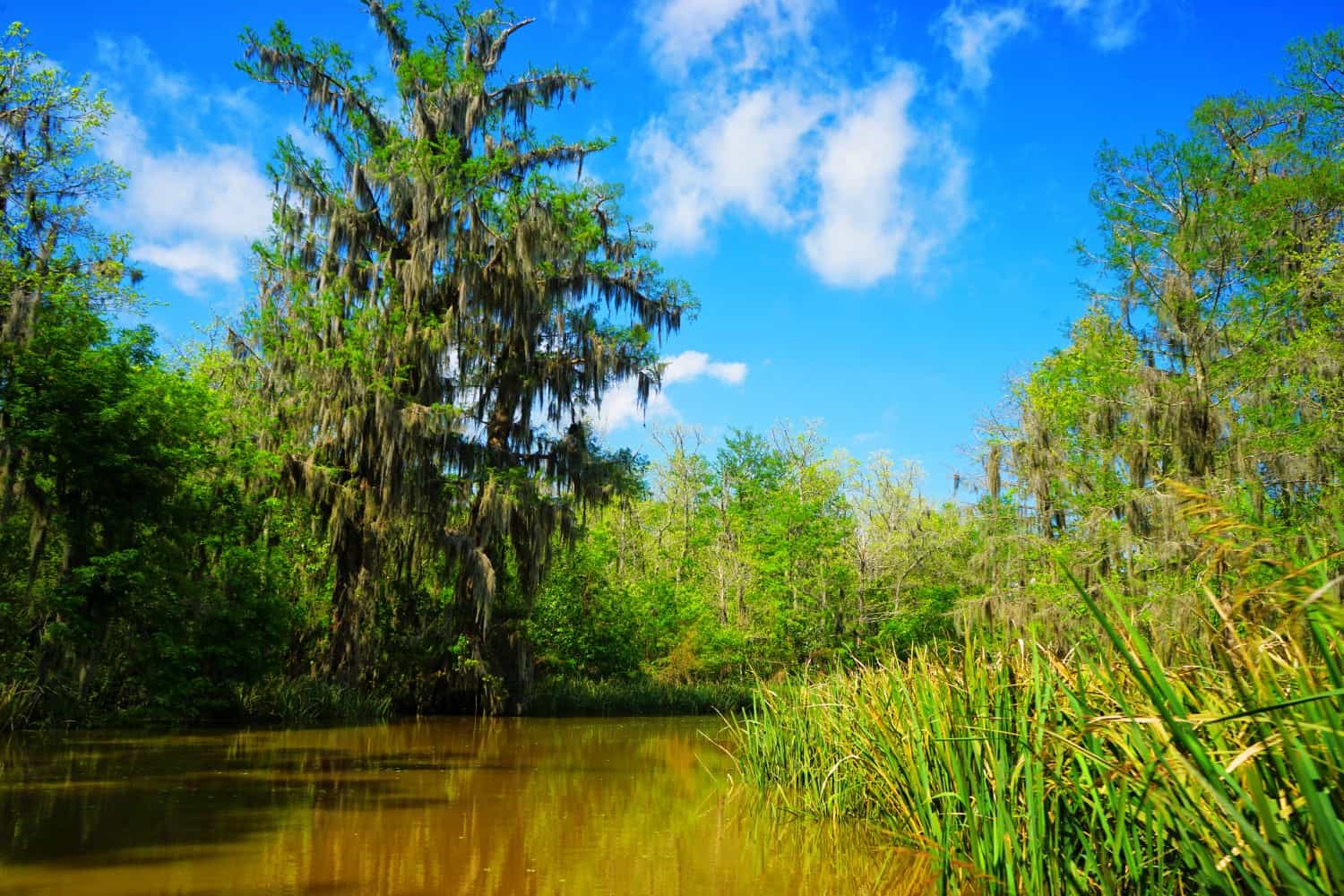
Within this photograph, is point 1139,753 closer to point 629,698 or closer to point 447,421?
point 447,421

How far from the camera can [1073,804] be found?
12.0 ft

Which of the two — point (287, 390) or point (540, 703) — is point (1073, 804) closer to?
point (287, 390)

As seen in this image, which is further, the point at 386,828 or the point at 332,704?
the point at 332,704

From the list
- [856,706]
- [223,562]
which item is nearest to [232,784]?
[856,706]

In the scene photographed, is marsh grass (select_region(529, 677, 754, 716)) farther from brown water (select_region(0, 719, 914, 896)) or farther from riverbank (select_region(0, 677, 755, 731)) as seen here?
brown water (select_region(0, 719, 914, 896))

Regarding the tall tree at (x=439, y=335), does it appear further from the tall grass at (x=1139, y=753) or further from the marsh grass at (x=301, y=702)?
the tall grass at (x=1139, y=753)

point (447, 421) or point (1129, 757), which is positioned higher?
point (447, 421)

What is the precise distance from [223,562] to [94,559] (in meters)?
2.80

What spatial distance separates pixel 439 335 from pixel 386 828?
38.0 ft

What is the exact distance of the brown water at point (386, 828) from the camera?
5672 millimetres

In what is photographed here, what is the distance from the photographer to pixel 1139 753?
2.89 m

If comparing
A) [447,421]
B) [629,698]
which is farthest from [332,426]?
[629,698]

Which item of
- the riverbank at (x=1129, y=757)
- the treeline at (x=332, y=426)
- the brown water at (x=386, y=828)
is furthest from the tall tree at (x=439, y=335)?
the riverbank at (x=1129, y=757)

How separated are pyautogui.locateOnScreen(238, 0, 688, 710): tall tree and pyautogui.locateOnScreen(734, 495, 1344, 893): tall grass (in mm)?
11925
